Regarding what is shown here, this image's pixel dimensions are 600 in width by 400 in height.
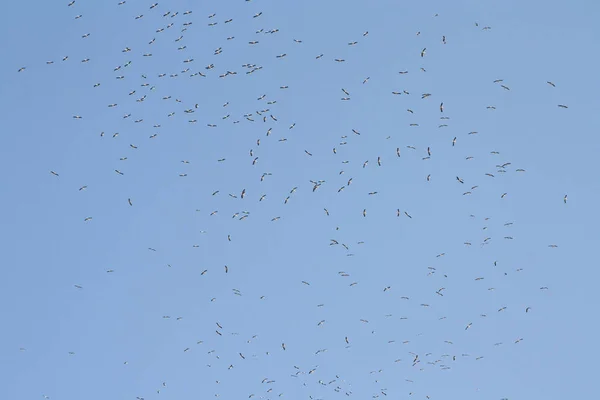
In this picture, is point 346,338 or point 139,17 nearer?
point 139,17

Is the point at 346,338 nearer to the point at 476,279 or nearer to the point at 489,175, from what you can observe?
the point at 476,279

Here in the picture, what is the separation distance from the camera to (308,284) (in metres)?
36.2

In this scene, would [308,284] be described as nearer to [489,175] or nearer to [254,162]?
[254,162]

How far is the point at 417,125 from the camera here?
35.4 m

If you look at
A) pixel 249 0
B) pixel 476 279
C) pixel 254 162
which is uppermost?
pixel 249 0

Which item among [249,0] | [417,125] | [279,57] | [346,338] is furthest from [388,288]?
[249,0]

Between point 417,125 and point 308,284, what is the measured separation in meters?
7.71

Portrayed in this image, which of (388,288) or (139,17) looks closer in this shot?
(139,17)

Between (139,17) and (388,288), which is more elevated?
(139,17)

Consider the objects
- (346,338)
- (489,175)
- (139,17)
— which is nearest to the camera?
(139,17)

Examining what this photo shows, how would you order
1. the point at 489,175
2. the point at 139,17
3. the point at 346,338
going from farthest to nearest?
1. the point at 489,175
2. the point at 346,338
3. the point at 139,17

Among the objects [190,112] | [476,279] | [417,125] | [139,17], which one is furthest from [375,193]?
Result: [139,17]

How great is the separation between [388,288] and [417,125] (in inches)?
259

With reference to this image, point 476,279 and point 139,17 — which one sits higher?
point 139,17
